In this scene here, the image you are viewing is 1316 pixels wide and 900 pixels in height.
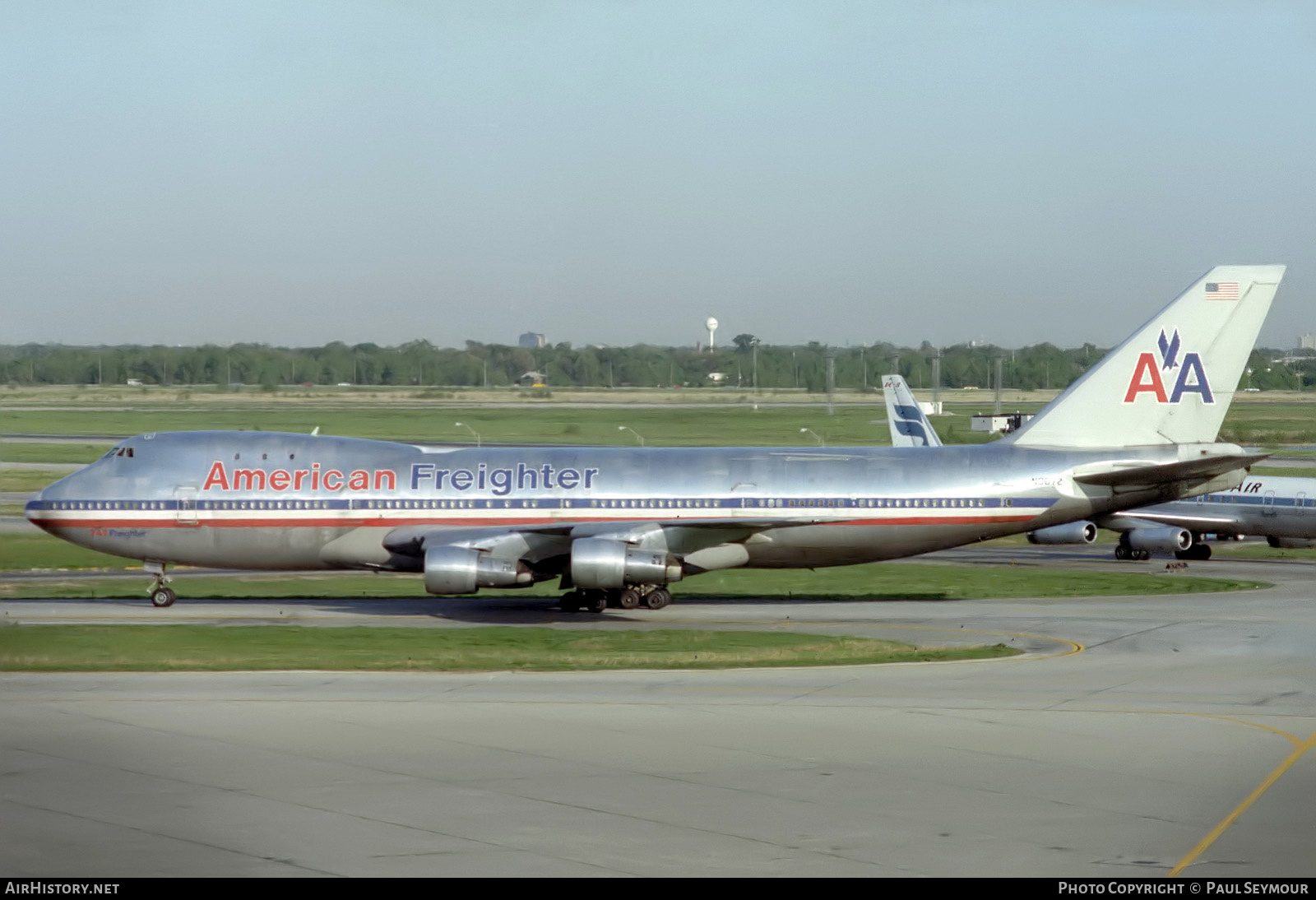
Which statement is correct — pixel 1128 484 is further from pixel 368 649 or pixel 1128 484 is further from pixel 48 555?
pixel 48 555

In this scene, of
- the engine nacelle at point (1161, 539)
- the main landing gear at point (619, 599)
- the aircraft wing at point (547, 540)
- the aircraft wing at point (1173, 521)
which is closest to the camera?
the aircraft wing at point (547, 540)

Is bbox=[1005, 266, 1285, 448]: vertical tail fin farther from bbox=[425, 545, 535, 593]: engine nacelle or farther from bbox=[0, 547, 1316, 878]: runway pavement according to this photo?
bbox=[425, 545, 535, 593]: engine nacelle

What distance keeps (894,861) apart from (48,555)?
4555 cm

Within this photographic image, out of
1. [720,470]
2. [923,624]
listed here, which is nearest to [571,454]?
[720,470]

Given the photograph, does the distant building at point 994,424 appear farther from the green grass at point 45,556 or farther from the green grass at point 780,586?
the green grass at point 45,556

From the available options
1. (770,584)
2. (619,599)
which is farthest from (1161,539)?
(619,599)

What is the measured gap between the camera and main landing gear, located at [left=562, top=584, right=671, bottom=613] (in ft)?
131

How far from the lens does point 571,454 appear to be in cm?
Result: 4103

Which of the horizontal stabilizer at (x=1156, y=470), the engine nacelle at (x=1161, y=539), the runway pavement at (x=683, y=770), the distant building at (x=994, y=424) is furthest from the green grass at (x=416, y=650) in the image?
the distant building at (x=994, y=424)

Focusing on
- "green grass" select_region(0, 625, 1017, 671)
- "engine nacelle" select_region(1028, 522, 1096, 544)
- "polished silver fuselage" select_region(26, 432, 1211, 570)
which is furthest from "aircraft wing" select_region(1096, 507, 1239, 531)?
"green grass" select_region(0, 625, 1017, 671)

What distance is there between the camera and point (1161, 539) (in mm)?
56594

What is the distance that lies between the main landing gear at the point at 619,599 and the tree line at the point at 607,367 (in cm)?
4267

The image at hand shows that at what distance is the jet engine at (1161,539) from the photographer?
56375mm

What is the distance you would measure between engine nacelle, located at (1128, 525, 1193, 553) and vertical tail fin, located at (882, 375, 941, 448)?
12.5 m
